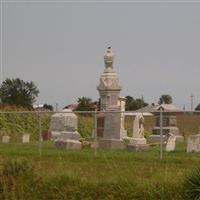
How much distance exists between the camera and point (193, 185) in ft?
30.8

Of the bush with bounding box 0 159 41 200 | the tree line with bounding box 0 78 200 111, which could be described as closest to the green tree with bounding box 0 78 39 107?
the tree line with bounding box 0 78 200 111

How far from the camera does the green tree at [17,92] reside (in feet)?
213

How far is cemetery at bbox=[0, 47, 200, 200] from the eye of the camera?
10.0m

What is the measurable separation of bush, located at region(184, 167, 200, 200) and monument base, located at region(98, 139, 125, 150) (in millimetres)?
14868

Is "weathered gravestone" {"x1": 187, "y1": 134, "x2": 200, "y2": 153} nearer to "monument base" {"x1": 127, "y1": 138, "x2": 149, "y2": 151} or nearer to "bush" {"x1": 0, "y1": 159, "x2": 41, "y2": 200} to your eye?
"monument base" {"x1": 127, "y1": 138, "x2": 149, "y2": 151}

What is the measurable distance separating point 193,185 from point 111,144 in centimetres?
1519

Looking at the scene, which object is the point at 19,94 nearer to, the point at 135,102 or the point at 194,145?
the point at 135,102

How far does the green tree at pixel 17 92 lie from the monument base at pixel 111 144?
38464 millimetres

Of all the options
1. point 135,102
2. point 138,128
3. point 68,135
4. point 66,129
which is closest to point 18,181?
point 138,128

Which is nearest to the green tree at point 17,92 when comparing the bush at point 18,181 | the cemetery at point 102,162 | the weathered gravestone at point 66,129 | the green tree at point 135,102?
the green tree at point 135,102

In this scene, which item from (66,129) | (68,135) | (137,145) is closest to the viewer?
(137,145)

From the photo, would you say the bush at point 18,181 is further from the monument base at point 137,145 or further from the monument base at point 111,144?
the monument base at point 111,144

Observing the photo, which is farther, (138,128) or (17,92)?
(17,92)

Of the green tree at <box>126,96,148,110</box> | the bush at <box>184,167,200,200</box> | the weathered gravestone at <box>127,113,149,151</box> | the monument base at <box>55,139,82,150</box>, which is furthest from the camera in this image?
the green tree at <box>126,96,148,110</box>
